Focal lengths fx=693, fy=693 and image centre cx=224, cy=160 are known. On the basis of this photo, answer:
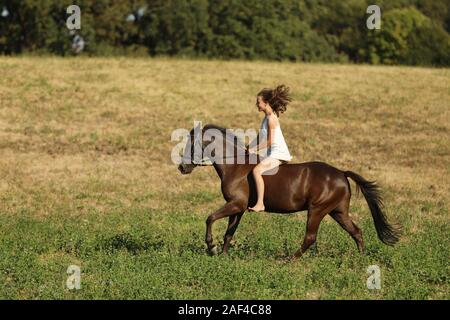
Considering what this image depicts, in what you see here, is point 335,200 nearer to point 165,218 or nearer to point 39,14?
point 165,218

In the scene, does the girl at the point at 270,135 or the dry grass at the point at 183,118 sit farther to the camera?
the dry grass at the point at 183,118

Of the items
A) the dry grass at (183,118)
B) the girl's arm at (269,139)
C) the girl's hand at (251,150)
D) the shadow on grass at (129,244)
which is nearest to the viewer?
the girl's arm at (269,139)

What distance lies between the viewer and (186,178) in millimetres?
23922

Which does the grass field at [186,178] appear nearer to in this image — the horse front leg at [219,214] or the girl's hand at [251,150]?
the horse front leg at [219,214]

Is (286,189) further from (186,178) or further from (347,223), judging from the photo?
(186,178)

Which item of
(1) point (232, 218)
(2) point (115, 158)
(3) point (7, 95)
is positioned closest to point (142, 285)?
(1) point (232, 218)

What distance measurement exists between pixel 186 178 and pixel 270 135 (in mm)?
11906

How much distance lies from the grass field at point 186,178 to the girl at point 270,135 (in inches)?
59.1

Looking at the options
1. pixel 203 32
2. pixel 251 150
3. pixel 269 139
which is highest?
pixel 203 32

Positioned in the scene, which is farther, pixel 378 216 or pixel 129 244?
pixel 129 244

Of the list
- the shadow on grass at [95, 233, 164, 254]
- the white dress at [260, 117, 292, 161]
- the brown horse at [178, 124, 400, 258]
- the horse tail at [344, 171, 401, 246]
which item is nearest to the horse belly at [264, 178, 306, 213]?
the brown horse at [178, 124, 400, 258]

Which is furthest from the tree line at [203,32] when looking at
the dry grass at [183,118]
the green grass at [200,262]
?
the green grass at [200,262]

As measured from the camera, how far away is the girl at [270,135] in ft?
40.2

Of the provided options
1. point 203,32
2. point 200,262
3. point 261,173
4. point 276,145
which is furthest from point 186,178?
point 203,32
